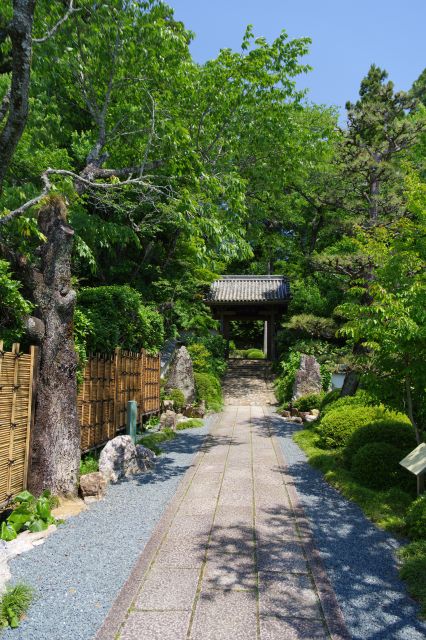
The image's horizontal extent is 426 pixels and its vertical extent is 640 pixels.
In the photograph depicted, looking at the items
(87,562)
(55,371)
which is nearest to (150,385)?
(55,371)

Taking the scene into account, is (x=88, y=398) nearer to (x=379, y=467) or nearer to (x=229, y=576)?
(x=229, y=576)

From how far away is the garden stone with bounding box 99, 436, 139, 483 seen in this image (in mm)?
6930

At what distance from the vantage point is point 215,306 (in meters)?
24.0

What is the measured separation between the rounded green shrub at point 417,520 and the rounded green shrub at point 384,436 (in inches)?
72.9

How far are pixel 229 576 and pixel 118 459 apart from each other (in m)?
3.58

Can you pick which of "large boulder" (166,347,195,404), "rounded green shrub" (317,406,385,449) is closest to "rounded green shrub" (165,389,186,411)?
"large boulder" (166,347,195,404)

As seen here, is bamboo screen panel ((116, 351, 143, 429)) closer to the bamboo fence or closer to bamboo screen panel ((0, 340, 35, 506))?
the bamboo fence

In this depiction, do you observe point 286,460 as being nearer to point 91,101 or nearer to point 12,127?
point 12,127

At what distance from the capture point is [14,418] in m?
5.18

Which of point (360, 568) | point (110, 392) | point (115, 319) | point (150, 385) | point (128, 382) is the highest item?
point (115, 319)

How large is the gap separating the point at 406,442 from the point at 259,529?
3.15 metres

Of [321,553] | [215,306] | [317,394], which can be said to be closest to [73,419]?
[321,553]

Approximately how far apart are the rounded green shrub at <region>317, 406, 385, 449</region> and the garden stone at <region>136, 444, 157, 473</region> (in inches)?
142

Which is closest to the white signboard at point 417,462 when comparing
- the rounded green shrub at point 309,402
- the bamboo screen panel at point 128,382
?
the bamboo screen panel at point 128,382
